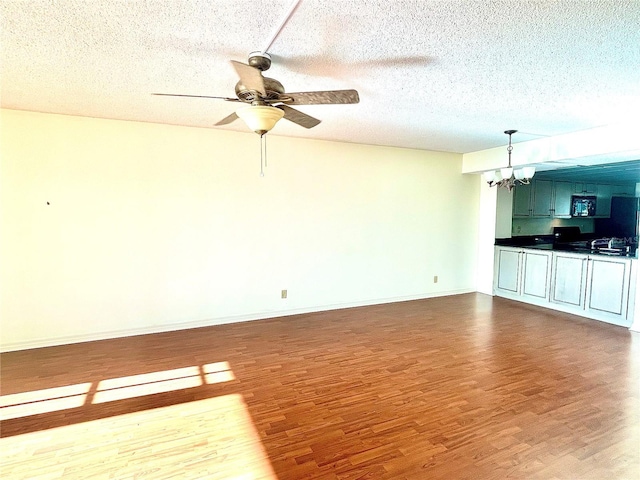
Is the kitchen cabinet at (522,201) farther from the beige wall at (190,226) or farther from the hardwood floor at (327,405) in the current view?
the hardwood floor at (327,405)

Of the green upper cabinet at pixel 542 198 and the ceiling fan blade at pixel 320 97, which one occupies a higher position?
the ceiling fan blade at pixel 320 97

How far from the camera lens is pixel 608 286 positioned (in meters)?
4.75

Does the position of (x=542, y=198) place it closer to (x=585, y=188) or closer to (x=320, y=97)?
(x=585, y=188)

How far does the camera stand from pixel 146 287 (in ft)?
13.8

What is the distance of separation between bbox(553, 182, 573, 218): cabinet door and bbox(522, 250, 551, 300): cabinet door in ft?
7.12

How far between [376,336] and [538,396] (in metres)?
1.75

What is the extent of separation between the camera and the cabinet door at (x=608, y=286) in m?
4.59

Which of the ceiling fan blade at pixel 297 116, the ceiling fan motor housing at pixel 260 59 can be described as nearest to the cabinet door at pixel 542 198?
the ceiling fan blade at pixel 297 116

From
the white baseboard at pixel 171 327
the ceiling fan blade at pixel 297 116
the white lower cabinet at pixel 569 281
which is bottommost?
the white baseboard at pixel 171 327

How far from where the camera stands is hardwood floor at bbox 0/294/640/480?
2.07m

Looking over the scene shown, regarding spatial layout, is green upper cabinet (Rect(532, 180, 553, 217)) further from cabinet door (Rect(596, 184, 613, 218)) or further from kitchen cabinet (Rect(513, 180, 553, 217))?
cabinet door (Rect(596, 184, 613, 218))

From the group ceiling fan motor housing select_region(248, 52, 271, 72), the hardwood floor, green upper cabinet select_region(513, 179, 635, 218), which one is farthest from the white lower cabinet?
ceiling fan motor housing select_region(248, 52, 271, 72)

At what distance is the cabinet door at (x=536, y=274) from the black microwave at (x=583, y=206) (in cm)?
279

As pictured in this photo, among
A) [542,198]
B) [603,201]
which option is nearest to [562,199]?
[542,198]
